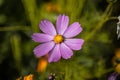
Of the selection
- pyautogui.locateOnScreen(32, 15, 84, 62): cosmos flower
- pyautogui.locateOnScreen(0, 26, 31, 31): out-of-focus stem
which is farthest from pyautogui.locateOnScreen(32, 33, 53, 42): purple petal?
pyautogui.locateOnScreen(0, 26, 31, 31): out-of-focus stem

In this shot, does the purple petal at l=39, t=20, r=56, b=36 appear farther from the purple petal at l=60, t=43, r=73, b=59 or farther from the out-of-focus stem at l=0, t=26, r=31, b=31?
the out-of-focus stem at l=0, t=26, r=31, b=31

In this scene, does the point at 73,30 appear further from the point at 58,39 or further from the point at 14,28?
the point at 14,28

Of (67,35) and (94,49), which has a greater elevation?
(67,35)

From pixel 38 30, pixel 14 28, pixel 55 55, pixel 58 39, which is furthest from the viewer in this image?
pixel 14 28

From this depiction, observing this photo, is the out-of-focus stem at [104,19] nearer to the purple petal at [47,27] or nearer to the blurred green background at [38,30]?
the blurred green background at [38,30]

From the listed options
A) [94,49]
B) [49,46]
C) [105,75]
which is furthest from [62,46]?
[94,49]

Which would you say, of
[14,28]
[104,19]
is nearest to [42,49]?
[104,19]

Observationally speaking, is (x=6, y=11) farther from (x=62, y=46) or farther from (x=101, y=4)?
(x=62, y=46)

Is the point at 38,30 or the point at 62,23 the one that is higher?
the point at 62,23
